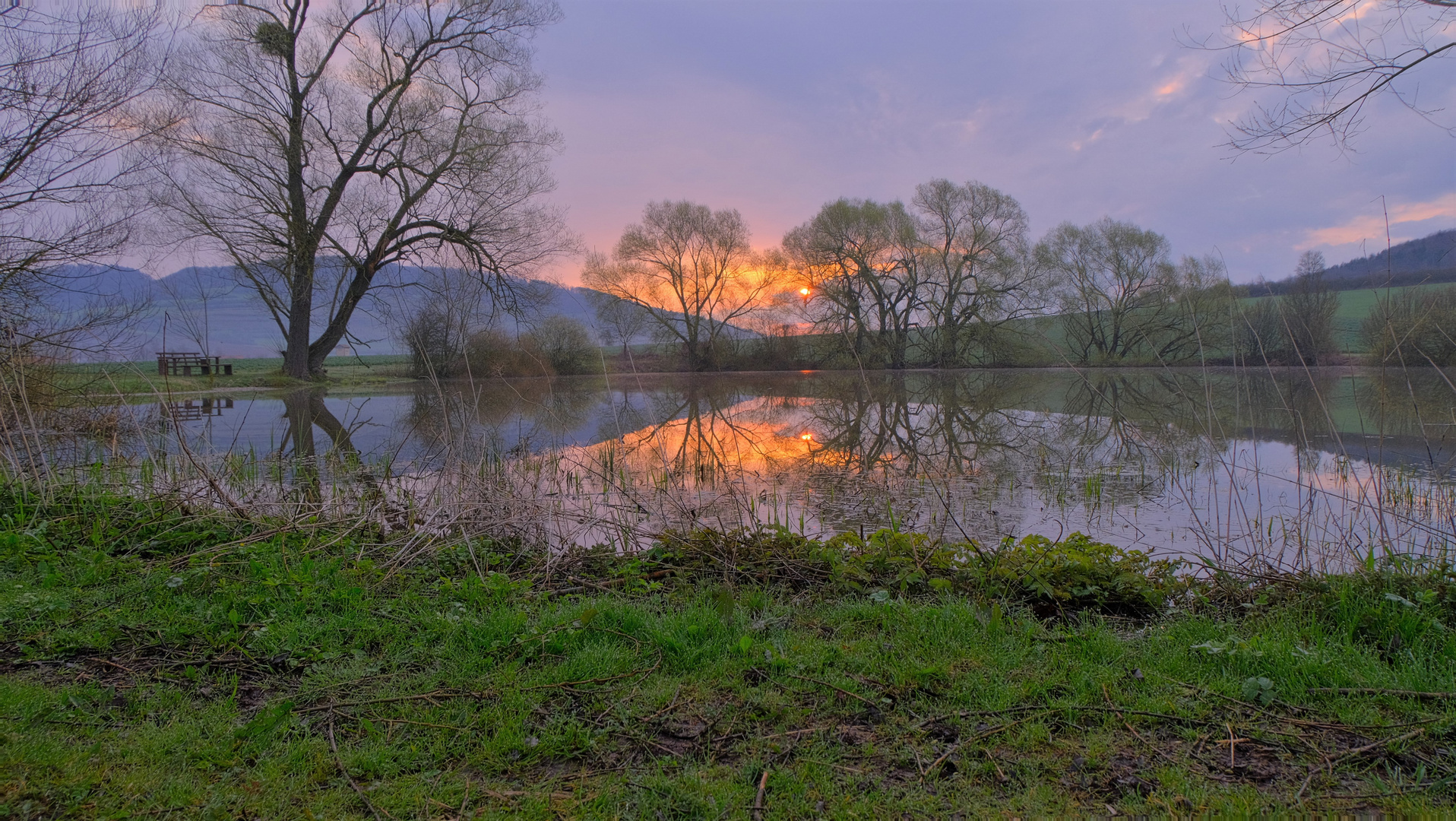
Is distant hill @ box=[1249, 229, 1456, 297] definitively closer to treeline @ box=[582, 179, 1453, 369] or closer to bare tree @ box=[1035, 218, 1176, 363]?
treeline @ box=[582, 179, 1453, 369]

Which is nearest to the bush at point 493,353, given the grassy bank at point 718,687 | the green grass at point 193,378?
the green grass at point 193,378

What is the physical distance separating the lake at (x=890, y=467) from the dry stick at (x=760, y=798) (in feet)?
7.49

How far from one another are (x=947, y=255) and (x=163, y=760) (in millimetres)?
39458

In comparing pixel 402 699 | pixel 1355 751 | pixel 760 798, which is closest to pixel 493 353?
pixel 402 699

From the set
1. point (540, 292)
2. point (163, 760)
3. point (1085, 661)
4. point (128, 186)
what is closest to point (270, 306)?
point (540, 292)

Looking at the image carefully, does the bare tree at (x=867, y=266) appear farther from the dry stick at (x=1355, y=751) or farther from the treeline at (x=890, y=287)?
the dry stick at (x=1355, y=751)

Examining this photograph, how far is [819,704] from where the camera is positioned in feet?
8.23

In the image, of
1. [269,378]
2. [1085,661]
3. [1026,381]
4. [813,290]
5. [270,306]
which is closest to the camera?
[1085,661]

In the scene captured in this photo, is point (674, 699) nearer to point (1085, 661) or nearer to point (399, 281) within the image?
point (1085, 661)

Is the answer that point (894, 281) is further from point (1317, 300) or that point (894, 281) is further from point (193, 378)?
point (193, 378)

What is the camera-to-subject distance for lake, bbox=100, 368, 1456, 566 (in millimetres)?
4840

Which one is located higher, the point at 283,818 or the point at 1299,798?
the point at 283,818

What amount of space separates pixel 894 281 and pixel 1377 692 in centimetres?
3675

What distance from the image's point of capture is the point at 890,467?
7945mm
